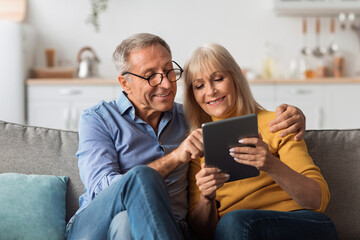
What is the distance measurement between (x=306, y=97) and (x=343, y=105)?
0.35 m

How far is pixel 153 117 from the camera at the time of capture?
2035 millimetres

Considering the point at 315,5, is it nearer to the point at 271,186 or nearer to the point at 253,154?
the point at 271,186

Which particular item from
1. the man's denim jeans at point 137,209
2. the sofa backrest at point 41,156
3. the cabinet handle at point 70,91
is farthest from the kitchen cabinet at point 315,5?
the man's denim jeans at point 137,209

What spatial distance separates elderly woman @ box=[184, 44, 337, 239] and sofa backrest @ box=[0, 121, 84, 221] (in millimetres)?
496

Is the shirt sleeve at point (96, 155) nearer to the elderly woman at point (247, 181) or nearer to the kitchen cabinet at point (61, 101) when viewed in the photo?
the elderly woman at point (247, 181)

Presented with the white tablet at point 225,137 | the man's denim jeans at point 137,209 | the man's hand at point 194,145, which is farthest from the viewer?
the man's hand at point 194,145

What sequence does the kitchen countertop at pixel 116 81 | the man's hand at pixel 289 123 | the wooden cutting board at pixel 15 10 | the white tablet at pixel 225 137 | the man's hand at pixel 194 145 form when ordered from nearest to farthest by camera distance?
1. the white tablet at pixel 225 137
2. the man's hand at pixel 194 145
3. the man's hand at pixel 289 123
4. the kitchen countertop at pixel 116 81
5. the wooden cutting board at pixel 15 10

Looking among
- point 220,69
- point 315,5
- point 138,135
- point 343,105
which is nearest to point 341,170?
point 220,69

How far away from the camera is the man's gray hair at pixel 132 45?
194 cm

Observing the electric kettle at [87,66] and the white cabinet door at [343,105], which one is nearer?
the white cabinet door at [343,105]

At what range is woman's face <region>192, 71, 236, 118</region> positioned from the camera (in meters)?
1.91

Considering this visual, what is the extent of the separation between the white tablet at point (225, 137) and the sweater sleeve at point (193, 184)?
12.7 inches

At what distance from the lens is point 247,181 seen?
6.13 ft

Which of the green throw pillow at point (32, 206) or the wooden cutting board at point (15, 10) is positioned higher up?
the wooden cutting board at point (15, 10)
